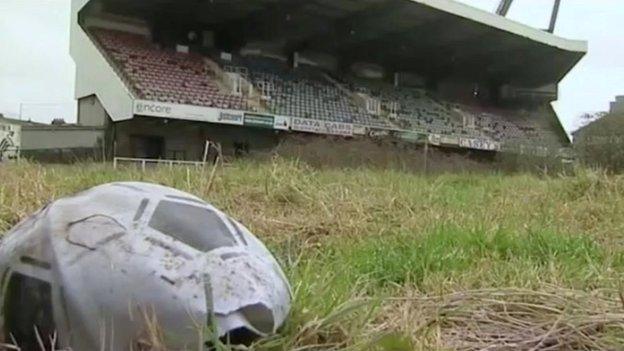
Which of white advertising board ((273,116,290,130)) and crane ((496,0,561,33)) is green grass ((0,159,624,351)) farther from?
crane ((496,0,561,33))

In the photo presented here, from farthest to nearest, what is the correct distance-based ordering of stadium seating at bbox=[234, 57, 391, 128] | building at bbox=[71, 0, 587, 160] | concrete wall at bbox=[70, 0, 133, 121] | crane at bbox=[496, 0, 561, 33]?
crane at bbox=[496, 0, 561, 33] < stadium seating at bbox=[234, 57, 391, 128] < building at bbox=[71, 0, 587, 160] < concrete wall at bbox=[70, 0, 133, 121]

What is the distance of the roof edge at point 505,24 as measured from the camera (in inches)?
947

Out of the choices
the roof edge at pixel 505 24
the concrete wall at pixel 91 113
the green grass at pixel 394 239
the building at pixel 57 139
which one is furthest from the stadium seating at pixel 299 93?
the green grass at pixel 394 239

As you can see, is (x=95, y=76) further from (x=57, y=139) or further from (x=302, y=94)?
(x=302, y=94)

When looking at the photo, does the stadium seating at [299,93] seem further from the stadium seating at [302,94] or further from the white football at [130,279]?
the white football at [130,279]

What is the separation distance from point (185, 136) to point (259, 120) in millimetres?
2927

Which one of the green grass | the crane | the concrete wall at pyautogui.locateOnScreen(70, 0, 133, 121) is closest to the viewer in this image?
the green grass

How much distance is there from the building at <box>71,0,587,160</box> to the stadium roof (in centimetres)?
7

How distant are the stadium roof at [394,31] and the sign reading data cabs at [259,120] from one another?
4.53 metres

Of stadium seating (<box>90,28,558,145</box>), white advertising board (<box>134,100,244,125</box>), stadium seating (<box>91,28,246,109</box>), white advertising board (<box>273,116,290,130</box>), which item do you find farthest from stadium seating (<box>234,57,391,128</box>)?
white advertising board (<box>134,100,244,125</box>)

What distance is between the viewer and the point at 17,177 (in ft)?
12.7

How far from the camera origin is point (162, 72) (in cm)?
2222

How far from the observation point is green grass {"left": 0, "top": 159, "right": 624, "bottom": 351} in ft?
4.91

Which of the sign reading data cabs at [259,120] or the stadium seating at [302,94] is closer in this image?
the sign reading data cabs at [259,120]
